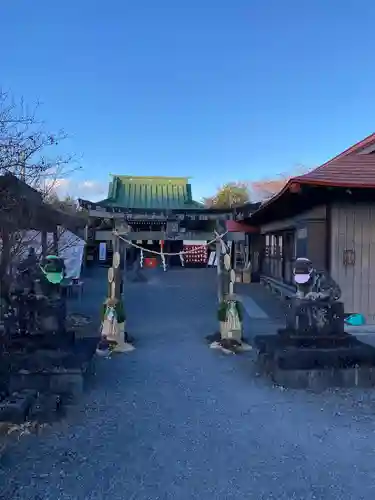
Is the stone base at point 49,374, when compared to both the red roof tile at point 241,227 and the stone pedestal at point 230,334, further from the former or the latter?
the red roof tile at point 241,227

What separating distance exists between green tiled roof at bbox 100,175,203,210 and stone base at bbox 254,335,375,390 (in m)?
17.1

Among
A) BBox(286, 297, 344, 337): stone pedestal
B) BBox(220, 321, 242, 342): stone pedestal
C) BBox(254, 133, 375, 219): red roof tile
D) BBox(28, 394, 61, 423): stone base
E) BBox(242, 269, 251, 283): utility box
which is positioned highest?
BBox(254, 133, 375, 219): red roof tile

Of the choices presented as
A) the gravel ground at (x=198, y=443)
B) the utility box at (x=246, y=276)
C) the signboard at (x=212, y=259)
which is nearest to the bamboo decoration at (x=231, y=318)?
the gravel ground at (x=198, y=443)

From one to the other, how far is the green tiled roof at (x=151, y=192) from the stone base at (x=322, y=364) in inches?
673

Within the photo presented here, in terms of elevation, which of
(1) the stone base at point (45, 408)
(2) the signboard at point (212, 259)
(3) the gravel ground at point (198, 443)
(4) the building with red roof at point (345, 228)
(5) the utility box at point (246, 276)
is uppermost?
(4) the building with red roof at point (345, 228)

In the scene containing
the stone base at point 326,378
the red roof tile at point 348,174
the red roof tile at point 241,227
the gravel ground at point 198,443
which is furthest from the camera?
the red roof tile at point 241,227

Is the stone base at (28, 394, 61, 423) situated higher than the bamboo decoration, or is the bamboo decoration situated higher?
the bamboo decoration

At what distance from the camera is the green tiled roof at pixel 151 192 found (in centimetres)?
2292

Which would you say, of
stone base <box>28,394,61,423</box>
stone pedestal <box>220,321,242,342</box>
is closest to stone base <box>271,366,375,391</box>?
stone pedestal <box>220,321,242,342</box>

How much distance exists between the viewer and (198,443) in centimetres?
385

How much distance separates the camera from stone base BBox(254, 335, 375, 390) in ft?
17.5

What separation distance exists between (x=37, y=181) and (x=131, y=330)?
11.2 feet

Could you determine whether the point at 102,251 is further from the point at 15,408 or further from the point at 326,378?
the point at 15,408

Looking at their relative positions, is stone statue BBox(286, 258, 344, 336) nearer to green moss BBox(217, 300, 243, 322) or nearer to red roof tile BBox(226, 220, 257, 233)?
green moss BBox(217, 300, 243, 322)
